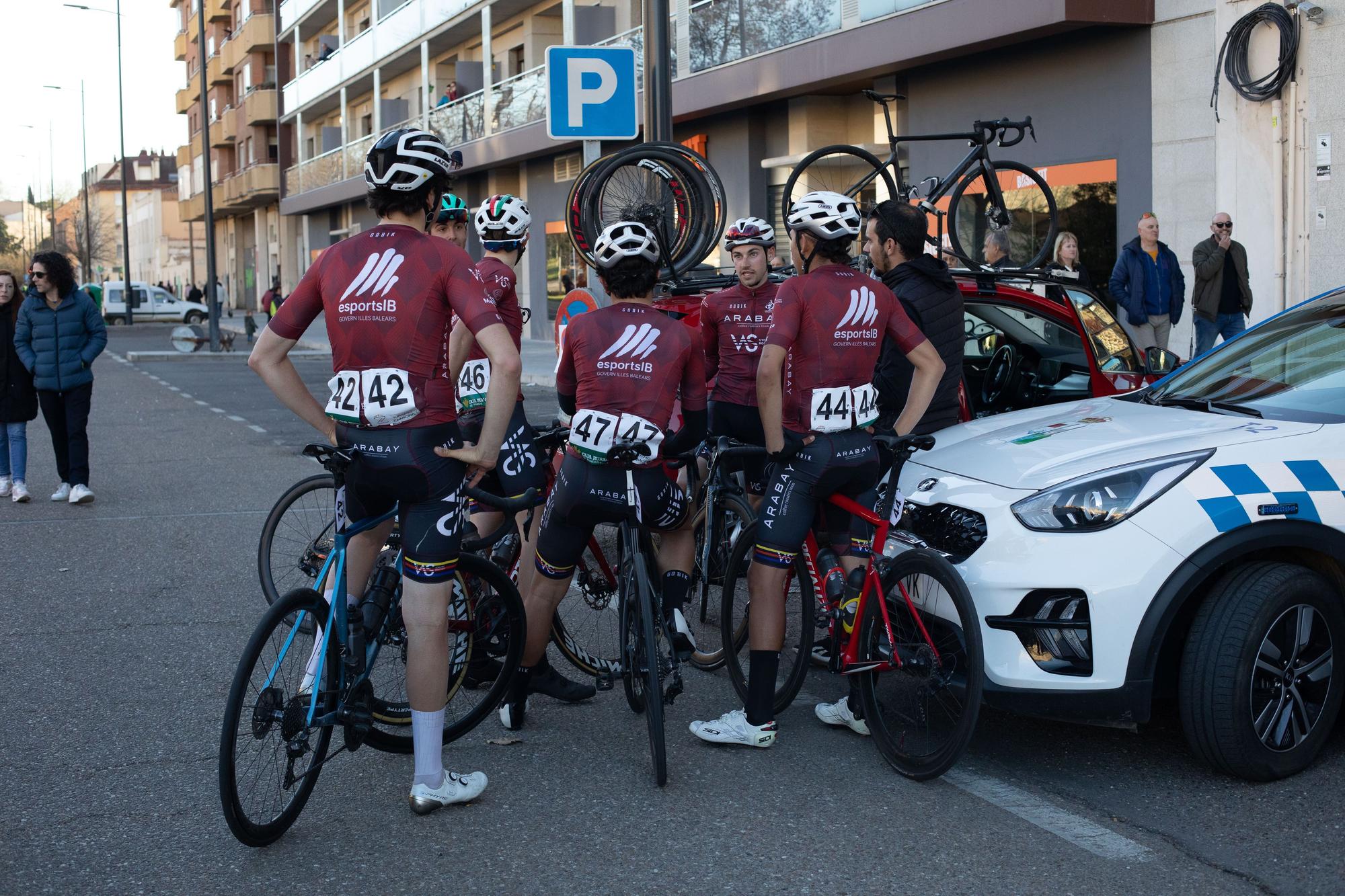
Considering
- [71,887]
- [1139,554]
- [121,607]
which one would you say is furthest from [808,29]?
[71,887]

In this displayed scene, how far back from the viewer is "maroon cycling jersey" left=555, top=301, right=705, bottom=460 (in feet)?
15.2

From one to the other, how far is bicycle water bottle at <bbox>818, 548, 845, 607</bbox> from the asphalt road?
1.61 feet

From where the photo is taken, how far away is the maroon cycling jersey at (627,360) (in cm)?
463

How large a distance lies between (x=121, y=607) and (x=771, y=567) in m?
3.80

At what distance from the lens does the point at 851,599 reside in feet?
15.9

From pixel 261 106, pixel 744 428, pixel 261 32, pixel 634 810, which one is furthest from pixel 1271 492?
pixel 261 32

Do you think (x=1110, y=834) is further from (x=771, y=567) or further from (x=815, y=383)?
(x=815, y=383)

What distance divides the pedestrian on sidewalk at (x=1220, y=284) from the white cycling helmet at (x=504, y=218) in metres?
9.41

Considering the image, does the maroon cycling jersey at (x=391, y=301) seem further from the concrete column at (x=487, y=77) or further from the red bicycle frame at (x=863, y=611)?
the concrete column at (x=487, y=77)

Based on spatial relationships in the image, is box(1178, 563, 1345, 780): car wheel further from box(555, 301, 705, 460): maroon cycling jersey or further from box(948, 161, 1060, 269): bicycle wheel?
box(948, 161, 1060, 269): bicycle wheel

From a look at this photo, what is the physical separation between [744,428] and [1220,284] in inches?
344

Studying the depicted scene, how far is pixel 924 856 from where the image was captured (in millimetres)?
3857

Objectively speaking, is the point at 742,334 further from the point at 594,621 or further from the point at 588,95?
the point at 588,95

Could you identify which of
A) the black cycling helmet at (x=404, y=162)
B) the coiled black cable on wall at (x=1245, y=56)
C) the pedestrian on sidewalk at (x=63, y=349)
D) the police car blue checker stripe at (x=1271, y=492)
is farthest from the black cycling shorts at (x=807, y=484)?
the coiled black cable on wall at (x=1245, y=56)
